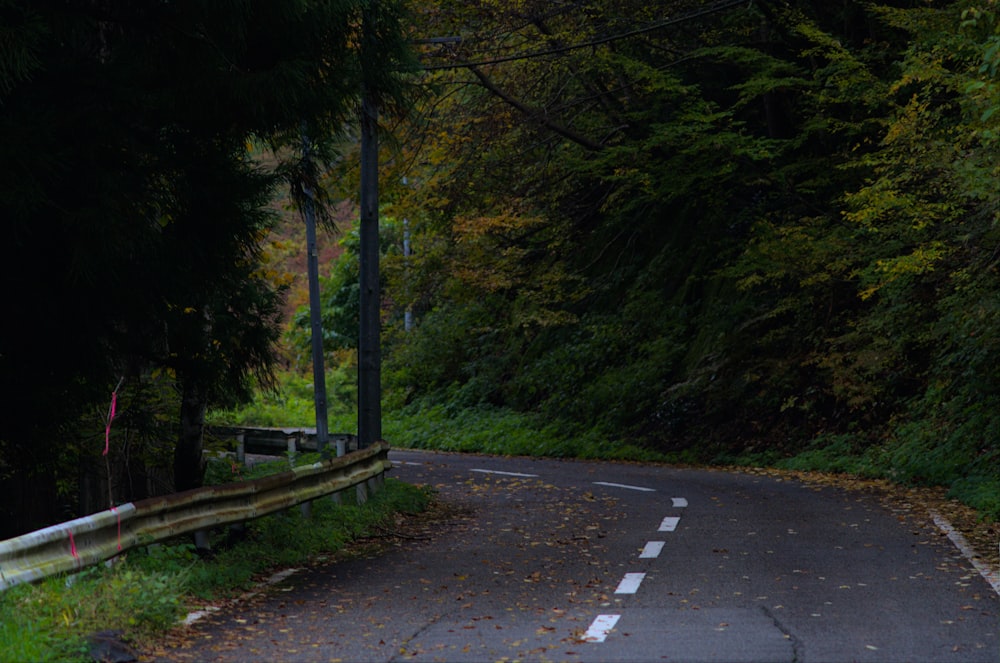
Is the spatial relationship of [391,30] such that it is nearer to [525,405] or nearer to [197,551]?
[197,551]

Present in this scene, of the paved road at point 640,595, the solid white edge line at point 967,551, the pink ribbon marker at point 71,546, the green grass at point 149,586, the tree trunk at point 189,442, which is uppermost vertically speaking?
the tree trunk at point 189,442

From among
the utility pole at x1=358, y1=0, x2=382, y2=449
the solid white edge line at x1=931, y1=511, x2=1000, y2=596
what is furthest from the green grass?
the solid white edge line at x1=931, y1=511, x2=1000, y2=596

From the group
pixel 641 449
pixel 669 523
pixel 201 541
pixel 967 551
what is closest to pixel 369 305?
pixel 669 523

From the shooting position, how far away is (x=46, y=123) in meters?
8.97

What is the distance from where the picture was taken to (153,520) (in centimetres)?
877

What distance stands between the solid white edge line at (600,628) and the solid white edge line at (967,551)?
9.75 ft

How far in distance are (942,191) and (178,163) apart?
10869 millimetres

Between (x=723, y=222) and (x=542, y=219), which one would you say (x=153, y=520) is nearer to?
(x=723, y=222)

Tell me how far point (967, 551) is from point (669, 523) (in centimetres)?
343

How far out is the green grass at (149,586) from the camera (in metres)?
6.62

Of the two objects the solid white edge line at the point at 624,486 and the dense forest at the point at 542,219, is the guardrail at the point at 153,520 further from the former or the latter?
the solid white edge line at the point at 624,486

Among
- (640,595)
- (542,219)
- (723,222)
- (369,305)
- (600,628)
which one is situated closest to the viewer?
(600,628)

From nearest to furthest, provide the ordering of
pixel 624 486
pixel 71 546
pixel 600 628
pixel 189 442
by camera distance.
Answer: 1. pixel 600 628
2. pixel 71 546
3. pixel 189 442
4. pixel 624 486

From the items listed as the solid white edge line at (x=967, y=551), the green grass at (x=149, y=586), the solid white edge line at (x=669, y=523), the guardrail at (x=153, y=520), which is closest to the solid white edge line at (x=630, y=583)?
the solid white edge line at (x=967, y=551)
